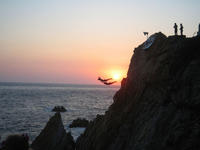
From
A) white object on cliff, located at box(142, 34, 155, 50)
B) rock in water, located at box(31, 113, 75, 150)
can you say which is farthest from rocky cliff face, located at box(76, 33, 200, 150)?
rock in water, located at box(31, 113, 75, 150)

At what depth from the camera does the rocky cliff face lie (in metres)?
13.2

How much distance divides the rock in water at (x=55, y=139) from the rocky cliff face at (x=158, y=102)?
598 cm

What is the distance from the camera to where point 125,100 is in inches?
867

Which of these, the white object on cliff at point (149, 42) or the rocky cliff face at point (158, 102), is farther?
the white object on cliff at point (149, 42)

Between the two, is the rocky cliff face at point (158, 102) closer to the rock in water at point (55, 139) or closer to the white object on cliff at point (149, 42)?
the white object on cliff at point (149, 42)

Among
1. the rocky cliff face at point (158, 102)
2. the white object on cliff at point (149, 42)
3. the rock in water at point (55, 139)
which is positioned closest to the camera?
the rocky cliff face at point (158, 102)

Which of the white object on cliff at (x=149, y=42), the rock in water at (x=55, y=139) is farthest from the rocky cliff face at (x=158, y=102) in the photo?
the rock in water at (x=55, y=139)

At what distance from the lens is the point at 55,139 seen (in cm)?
3241

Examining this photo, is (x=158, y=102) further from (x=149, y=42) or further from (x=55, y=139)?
(x=55, y=139)

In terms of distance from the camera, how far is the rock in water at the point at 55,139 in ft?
98.0

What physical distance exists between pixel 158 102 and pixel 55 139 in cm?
1962

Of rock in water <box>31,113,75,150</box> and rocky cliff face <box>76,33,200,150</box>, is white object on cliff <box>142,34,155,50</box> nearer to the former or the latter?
rocky cliff face <box>76,33,200,150</box>

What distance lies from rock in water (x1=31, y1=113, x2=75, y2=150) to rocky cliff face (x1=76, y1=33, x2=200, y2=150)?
235 inches

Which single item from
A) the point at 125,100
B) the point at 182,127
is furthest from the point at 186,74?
the point at 125,100
